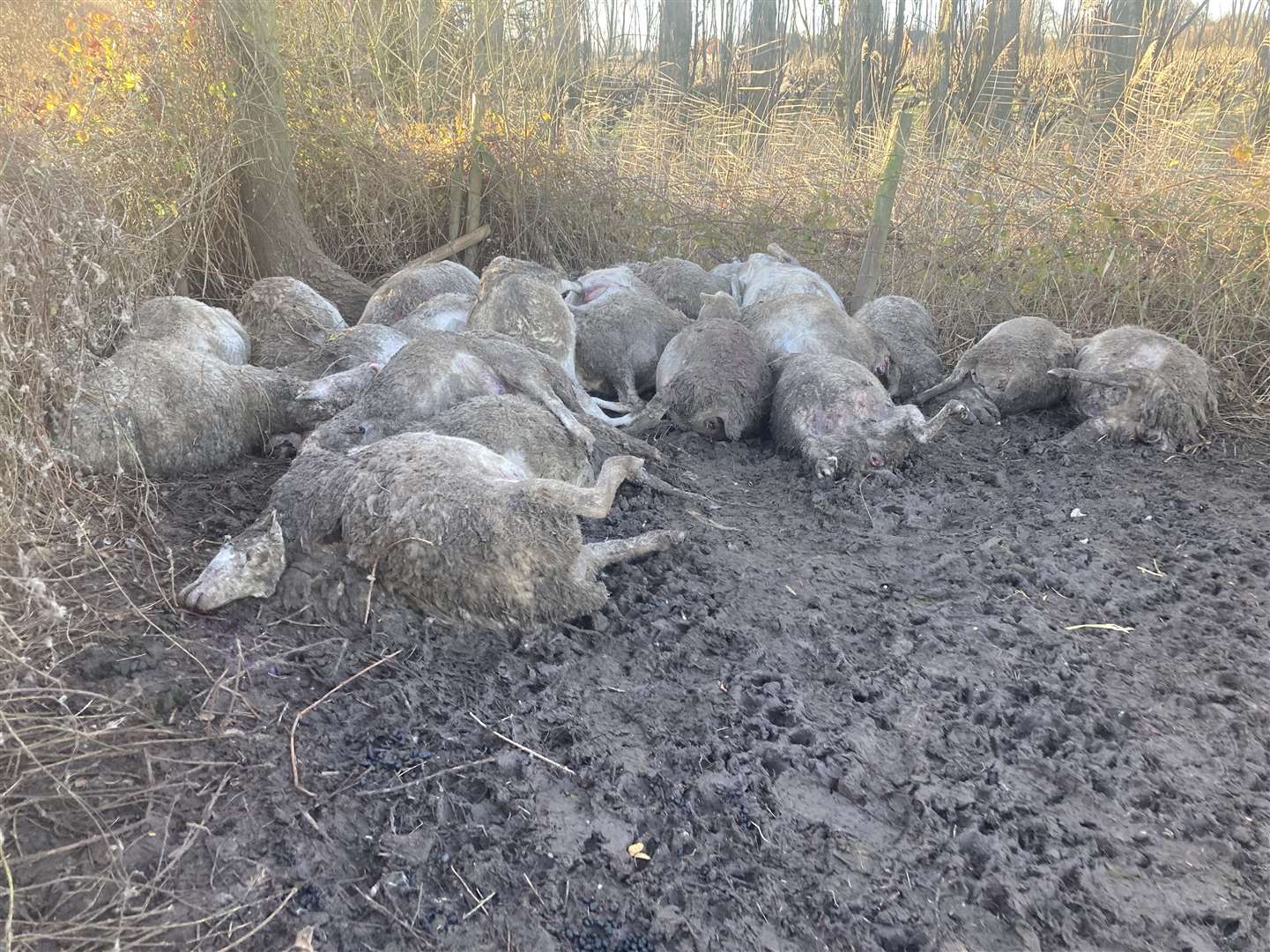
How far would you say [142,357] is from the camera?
4.61 metres

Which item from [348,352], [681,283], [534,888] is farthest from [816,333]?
[534,888]

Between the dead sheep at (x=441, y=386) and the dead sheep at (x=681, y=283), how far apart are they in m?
2.88

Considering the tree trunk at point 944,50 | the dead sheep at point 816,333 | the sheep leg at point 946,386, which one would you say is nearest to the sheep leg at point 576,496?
the dead sheep at point 816,333

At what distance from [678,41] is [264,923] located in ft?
47.1

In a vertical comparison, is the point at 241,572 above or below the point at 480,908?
above

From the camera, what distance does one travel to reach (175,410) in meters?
4.58

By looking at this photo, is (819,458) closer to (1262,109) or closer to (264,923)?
(264,923)

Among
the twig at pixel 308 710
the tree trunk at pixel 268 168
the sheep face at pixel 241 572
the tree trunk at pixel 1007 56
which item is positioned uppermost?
the tree trunk at pixel 1007 56

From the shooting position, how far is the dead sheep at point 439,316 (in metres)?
5.98

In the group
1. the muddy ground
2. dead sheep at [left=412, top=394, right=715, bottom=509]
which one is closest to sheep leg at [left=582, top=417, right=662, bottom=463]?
dead sheep at [left=412, top=394, right=715, bottom=509]

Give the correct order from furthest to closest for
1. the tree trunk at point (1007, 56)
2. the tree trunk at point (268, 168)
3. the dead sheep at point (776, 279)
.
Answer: the tree trunk at point (1007, 56), the dead sheep at point (776, 279), the tree trunk at point (268, 168)

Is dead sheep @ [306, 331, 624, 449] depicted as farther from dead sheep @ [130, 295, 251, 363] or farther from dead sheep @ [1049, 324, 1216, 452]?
dead sheep @ [1049, 324, 1216, 452]

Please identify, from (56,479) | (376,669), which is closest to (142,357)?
(56,479)

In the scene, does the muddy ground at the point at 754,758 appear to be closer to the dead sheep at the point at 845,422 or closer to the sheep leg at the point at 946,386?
the dead sheep at the point at 845,422
